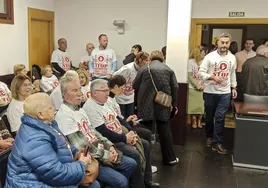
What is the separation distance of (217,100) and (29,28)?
134 inches

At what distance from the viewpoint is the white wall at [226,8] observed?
18.8ft

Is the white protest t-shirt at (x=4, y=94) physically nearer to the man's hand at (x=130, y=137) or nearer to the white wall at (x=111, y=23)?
the man's hand at (x=130, y=137)

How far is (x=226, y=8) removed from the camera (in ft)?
19.2

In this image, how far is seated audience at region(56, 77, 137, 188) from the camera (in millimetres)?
Answer: 2385

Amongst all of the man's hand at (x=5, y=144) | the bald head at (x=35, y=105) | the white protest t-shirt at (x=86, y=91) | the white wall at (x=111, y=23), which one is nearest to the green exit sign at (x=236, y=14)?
the white wall at (x=111, y=23)

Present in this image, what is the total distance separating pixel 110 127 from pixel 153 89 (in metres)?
0.98

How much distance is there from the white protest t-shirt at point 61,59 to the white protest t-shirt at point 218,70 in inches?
113

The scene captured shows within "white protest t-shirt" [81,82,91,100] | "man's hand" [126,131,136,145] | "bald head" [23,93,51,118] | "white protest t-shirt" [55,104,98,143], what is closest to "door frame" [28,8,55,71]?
"white protest t-shirt" [81,82,91,100]

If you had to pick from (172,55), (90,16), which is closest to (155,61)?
(172,55)

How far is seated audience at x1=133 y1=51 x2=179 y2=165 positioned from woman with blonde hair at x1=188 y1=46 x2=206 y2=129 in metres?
1.67

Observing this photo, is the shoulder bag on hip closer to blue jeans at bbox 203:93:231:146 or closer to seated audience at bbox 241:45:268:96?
blue jeans at bbox 203:93:231:146

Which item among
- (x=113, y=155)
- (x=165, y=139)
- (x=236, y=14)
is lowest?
(x=165, y=139)

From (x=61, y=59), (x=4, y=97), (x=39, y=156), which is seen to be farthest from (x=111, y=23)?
(x=39, y=156)

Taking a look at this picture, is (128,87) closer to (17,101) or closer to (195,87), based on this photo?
(195,87)
